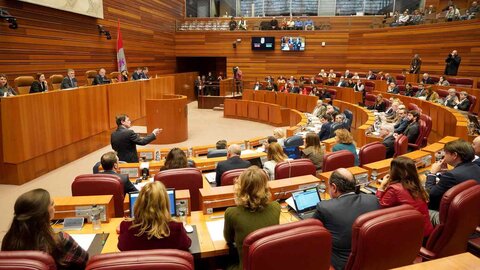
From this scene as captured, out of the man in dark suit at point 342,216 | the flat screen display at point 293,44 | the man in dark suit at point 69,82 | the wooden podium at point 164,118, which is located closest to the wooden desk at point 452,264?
the man in dark suit at point 342,216

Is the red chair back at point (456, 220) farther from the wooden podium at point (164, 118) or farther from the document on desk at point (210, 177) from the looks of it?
the wooden podium at point (164, 118)

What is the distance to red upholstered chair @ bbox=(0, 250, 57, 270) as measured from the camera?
1.70 meters

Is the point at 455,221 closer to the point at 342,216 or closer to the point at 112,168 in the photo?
the point at 342,216

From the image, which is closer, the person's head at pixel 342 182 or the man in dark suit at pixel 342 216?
the man in dark suit at pixel 342 216

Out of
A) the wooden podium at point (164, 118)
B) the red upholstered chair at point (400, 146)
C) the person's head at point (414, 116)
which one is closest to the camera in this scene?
the red upholstered chair at point (400, 146)

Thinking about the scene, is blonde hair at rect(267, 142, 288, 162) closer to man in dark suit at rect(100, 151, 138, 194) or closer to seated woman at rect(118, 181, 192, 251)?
man in dark suit at rect(100, 151, 138, 194)

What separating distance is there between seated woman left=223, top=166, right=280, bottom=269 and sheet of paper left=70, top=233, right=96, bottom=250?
1.02m

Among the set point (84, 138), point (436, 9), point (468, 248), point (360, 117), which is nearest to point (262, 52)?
point (436, 9)

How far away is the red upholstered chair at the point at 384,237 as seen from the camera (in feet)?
6.70

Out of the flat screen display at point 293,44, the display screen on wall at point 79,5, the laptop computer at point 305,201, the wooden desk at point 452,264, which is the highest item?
the display screen on wall at point 79,5

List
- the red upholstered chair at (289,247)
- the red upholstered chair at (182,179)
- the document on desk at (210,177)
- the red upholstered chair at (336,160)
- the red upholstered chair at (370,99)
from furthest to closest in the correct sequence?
the red upholstered chair at (370,99) < the document on desk at (210,177) < the red upholstered chair at (336,160) < the red upholstered chair at (182,179) < the red upholstered chair at (289,247)

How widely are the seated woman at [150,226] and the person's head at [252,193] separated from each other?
454 millimetres

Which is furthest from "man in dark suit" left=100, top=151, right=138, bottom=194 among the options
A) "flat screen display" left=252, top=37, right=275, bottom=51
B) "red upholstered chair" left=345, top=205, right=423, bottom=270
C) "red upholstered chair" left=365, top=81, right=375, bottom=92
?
"flat screen display" left=252, top=37, right=275, bottom=51

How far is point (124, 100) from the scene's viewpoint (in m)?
10.1
